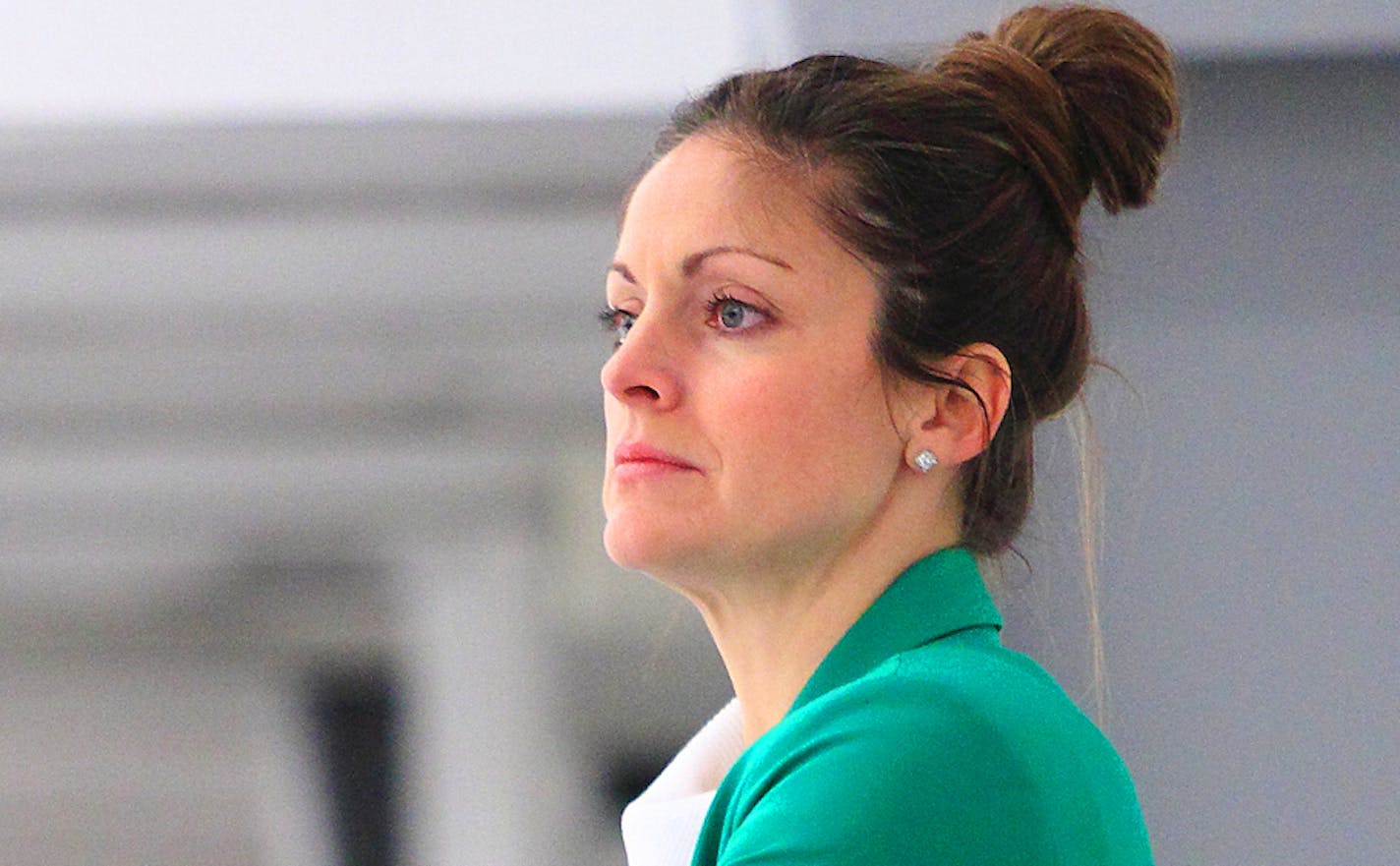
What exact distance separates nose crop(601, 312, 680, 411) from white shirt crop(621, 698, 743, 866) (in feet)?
0.58

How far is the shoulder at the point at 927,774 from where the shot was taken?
1.89 ft

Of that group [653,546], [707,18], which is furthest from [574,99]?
[653,546]

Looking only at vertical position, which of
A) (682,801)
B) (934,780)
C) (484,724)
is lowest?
(484,724)

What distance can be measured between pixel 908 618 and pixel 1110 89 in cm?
28

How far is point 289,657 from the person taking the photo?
6.05 ft

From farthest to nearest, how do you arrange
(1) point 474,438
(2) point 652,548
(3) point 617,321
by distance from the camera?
(1) point 474,438 → (3) point 617,321 → (2) point 652,548

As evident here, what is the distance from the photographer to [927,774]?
1.93 ft

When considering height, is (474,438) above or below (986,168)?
below

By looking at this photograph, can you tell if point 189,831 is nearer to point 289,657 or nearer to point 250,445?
point 289,657

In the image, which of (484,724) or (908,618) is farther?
(484,724)

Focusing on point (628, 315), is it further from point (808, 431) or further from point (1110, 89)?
point (1110, 89)

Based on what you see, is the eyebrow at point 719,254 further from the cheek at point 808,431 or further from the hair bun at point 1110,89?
the hair bun at point 1110,89

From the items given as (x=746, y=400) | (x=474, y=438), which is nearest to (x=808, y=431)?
(x=746, y=400)

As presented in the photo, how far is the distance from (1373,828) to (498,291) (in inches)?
34.6
